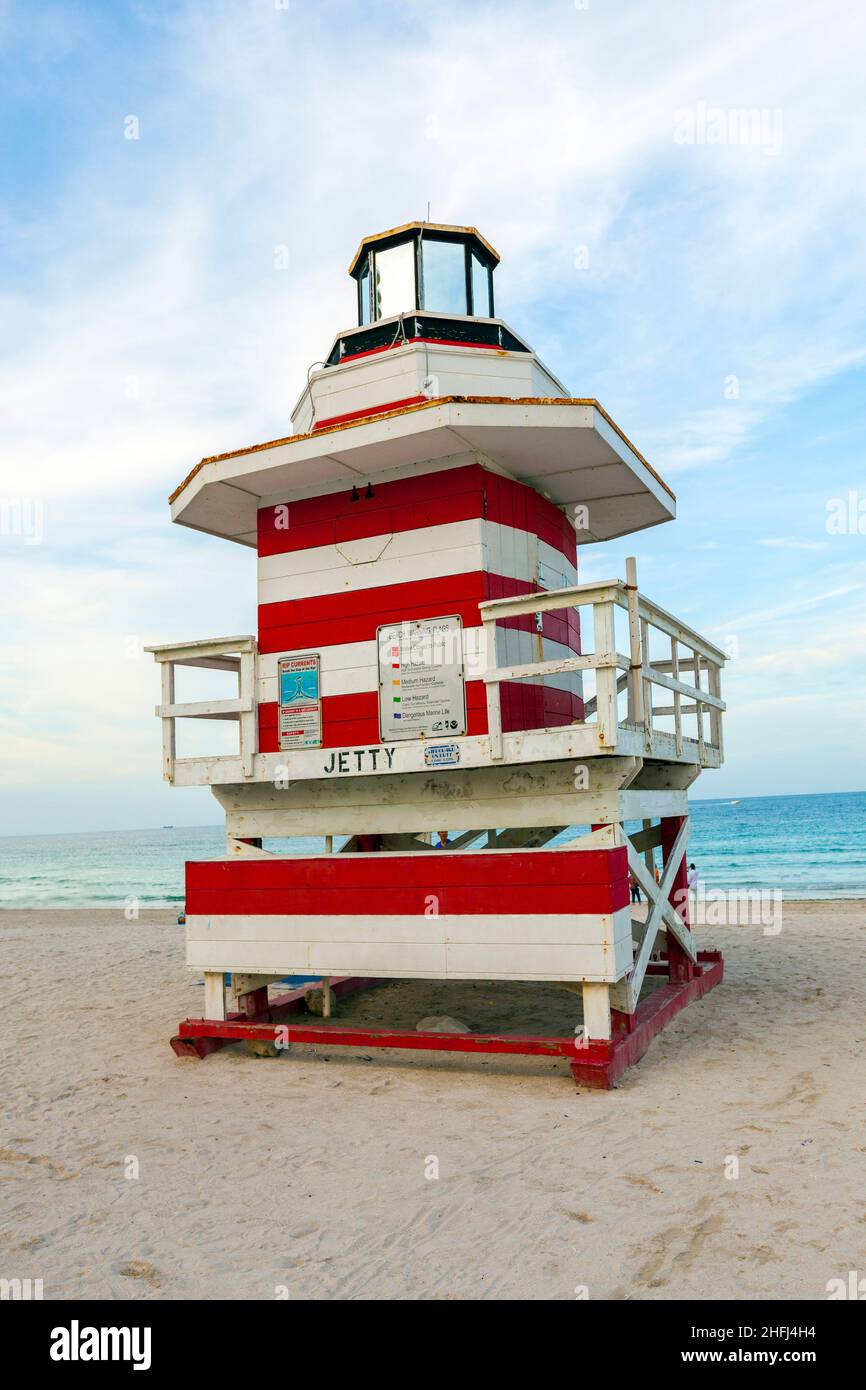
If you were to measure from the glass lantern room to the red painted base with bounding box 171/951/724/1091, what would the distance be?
21.0 ft

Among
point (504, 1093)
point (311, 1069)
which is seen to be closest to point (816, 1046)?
point (504, 1093)

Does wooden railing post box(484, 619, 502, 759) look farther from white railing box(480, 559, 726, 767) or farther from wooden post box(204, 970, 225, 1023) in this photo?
wooden post box(204, 970, 225, 1023)

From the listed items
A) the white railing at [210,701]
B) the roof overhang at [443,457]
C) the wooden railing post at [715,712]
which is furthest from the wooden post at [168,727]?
the wooden railing post at [715,712]

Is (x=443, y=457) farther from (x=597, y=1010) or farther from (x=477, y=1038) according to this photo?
(x=477, y=1038)

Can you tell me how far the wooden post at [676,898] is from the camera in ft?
30.1

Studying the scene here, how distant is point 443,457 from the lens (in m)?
7.58

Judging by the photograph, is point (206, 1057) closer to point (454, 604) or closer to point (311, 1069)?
point (311, 1069)

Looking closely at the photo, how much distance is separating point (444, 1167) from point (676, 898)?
17.0 feet

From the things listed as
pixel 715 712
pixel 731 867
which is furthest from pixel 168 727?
pixel 731 867

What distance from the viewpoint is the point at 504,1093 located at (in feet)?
20.8

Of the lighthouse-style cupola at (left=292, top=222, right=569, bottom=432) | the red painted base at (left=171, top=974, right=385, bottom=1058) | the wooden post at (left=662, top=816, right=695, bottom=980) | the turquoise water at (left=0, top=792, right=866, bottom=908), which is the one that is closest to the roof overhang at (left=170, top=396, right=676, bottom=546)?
the lighthouse-style cupola at (left=292, top=222, right=569, bottom=432)

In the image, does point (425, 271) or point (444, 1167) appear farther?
point (425, 271)

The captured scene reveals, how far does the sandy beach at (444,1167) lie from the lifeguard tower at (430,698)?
1.35ft

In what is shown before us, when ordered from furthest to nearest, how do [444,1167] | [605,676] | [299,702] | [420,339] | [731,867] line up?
[731,867] < [420,339] < [299,702] < [605,676] < [444,1167]
